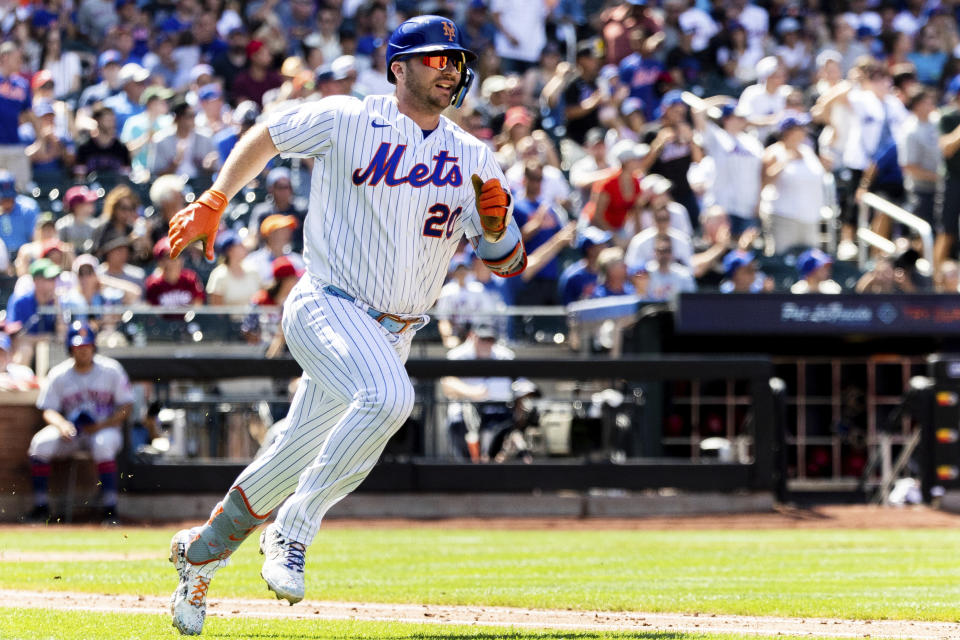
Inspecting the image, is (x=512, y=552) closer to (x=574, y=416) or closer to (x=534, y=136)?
(x=574, y=416)

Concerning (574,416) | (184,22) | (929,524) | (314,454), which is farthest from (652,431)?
(184,22)

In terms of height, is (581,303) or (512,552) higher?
(581,303)

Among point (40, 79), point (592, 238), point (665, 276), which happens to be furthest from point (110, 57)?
point (665, 276)

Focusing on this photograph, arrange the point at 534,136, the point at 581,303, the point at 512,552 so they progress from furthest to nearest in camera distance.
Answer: the point at 534,136 → the point at 581,303 → the point at 512,552

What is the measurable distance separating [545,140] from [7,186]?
5.41 m

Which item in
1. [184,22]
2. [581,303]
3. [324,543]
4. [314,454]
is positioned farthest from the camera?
[184,22]

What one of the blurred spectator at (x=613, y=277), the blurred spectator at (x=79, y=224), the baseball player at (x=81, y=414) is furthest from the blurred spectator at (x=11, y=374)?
the blurred spectator at (x=613, y=277)

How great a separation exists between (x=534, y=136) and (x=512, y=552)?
290 inches

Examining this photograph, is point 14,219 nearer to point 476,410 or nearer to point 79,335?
point 79,335

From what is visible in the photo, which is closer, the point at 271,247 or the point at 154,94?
the point at 271,247

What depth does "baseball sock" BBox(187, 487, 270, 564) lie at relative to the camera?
538 cm

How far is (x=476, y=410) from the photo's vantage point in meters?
12.6

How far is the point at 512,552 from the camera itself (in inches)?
371

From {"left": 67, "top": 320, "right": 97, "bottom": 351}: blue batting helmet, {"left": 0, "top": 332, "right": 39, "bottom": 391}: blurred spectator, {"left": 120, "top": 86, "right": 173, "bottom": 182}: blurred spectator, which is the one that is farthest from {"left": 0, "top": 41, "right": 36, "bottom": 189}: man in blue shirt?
{"left": 67, "top": 320, "right": 97, "bottom": 351}: blue batting helmet
